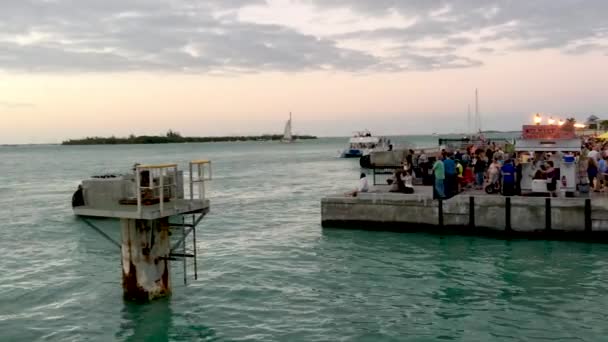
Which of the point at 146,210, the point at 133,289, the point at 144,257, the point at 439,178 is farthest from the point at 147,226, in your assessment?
the point at 439,178

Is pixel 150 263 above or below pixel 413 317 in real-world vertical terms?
above

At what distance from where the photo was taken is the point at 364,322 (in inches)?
439

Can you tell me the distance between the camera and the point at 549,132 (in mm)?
18656

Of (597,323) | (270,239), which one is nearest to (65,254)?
(270,239)

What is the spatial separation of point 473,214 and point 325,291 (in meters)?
7.28

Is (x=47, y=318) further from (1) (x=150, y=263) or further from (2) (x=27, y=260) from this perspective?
(2) (x=27, y=260)

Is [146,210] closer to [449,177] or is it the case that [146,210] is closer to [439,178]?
[439,178]

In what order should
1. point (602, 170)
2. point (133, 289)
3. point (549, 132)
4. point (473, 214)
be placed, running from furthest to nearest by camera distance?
point (602, 170), point (549, 132), point (473, 214), point (133, 289)

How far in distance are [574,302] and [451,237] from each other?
674 cm

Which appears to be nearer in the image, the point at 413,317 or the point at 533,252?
the point at 413,317

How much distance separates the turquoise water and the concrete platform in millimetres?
2180

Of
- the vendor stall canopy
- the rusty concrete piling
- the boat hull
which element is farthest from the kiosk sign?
the boat hull

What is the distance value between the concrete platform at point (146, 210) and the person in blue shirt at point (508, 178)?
34.1 ft

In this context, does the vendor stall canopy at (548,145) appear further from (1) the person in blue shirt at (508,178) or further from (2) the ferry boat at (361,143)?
(2) the ferry boat at (361,143)
